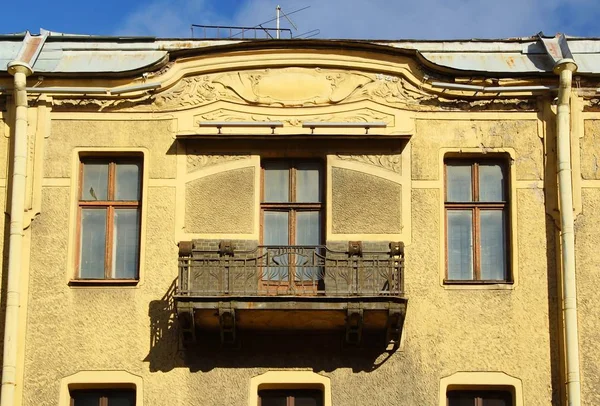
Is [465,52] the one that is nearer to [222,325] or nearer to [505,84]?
[505,84]

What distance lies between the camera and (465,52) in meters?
20.4

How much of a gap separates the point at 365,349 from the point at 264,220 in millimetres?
2172

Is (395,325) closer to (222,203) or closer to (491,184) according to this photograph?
(491,184)

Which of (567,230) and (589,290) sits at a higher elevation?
(567,230)

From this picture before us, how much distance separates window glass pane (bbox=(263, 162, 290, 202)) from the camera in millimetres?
19594

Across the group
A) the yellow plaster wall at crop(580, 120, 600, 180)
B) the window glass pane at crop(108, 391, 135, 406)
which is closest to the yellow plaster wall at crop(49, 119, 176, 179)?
the window glass pane at crop(108, 391, 135, 406)

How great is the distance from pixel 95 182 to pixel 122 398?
2.91 metres

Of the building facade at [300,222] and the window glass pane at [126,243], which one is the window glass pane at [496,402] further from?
the window glass pane at [126,243]

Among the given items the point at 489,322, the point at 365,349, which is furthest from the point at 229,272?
the point at 489,322

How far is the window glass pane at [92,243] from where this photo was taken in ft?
63.4

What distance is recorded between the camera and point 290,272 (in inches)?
739

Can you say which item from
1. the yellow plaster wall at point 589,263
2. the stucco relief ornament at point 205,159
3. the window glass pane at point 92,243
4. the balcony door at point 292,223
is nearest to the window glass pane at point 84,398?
the window glass pane at point 92,243

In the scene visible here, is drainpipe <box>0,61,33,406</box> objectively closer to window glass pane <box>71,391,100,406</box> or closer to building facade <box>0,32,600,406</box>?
building facade <box>0,32,600,406</box>

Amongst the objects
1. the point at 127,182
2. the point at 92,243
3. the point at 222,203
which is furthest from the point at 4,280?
the point at 222,203
